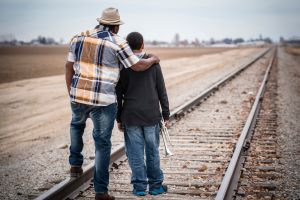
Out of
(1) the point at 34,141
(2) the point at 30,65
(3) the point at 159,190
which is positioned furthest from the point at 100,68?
(2) the point at 30,65

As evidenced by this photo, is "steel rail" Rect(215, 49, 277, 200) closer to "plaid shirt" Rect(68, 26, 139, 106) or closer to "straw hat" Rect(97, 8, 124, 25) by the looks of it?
"plaid shirt" Rect(68, 26, 139, 106)

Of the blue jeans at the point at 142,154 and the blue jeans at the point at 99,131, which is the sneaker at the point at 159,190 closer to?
the blue jeans at the point at 142,154

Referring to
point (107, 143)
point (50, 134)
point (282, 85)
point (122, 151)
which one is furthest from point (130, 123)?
point (282, 85)

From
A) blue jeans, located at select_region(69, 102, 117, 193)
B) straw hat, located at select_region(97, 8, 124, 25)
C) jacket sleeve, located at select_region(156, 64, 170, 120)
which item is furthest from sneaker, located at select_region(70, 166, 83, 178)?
straw hat, located at select_region(97, 8, 124, 25)

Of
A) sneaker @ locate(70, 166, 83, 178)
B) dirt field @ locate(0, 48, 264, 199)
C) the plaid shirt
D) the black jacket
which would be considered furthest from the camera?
dirt field @ locate(0, 48, 264, 199)

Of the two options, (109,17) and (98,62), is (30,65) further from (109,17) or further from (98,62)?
(98,62)

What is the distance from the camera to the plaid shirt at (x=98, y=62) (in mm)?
4152

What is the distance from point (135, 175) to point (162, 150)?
2116 millimetres

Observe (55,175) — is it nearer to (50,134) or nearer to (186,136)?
(186,136)

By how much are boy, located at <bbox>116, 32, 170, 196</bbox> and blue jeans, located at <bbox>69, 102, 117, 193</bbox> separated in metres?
0.27

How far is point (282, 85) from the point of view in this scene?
17.7 meters

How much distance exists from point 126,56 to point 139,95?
548 millimetres

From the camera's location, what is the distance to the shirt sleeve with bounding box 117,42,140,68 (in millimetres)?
4176

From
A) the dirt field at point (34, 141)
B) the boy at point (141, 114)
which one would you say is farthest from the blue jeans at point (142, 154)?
the dirt field at point (34, 141)
